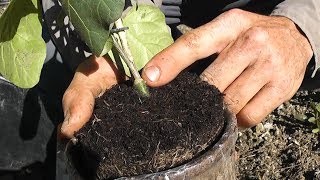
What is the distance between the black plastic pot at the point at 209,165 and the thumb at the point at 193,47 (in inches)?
6.0

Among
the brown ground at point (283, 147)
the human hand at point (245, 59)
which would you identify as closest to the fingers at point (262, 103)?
the human hand at point (245, 59)

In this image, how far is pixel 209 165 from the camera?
108 cm

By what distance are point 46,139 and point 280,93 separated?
87 cm

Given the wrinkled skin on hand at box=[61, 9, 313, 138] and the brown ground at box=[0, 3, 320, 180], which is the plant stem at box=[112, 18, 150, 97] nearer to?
the wrinkled skin on hand at box=[61, 9, 313, 138]

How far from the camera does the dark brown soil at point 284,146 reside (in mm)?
2006

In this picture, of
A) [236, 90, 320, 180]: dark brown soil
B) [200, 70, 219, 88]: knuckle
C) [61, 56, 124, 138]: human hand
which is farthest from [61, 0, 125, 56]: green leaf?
[236, 90, 320, 180]: dark brown soil

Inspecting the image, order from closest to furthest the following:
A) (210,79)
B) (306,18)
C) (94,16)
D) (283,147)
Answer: (94,16), (210,79), (306,18), (283,147)

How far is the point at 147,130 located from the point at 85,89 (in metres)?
0.22

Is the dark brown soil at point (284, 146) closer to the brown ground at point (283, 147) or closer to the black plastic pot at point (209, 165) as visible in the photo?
the brown ground at point (283, 147)

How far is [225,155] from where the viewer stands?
1120mm

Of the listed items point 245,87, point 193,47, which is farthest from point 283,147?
point 193,47

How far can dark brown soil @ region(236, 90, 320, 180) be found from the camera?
6.58 feet

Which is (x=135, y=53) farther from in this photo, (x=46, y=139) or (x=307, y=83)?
(x=307, y=83)

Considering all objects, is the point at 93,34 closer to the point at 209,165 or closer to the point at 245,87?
the point at 209,165
